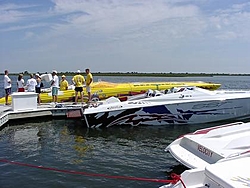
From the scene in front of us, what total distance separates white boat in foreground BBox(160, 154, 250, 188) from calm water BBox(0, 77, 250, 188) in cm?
211

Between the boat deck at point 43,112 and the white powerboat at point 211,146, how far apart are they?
22.1ft

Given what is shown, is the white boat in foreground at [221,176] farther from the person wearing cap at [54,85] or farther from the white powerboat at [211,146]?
the person wearing cap at [54,85]

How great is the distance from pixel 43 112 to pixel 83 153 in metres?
5.28

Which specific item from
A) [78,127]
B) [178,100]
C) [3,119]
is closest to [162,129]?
[178,100]

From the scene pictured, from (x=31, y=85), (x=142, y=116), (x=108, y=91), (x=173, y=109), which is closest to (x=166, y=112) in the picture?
(x=173, y=109)

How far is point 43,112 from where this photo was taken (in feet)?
43.0

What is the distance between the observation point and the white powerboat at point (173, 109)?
11.3 metres

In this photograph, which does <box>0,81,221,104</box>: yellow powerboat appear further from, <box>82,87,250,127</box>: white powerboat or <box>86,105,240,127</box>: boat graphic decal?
<box>86,105,240,127</box>: boat graphic decal

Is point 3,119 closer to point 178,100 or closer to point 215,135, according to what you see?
point 178,100

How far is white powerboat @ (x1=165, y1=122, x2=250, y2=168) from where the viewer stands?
213 inches

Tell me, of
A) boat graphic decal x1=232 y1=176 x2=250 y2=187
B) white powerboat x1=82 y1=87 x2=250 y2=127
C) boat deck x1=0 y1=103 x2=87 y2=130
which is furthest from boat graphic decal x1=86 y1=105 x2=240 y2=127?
boat graphic decal x1=232 y1=176 x2=250 y2=187

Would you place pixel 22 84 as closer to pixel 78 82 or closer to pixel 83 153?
pixel 78 82

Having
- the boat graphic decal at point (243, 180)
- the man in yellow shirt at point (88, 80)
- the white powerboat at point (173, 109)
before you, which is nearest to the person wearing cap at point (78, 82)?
the man in yellow shirt at point (88, 80)

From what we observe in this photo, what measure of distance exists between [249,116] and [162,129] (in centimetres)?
379
